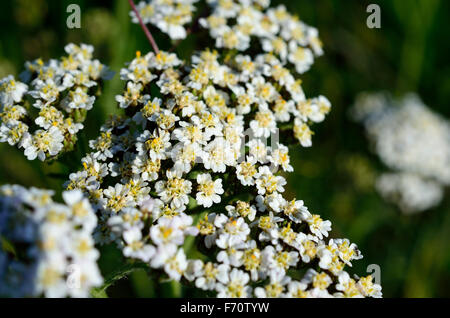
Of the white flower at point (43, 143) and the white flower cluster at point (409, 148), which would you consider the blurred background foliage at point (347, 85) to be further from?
the white flower at point (43, 143)

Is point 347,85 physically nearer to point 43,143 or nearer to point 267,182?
point 267,182

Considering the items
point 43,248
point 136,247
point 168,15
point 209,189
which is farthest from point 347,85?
point 43,248

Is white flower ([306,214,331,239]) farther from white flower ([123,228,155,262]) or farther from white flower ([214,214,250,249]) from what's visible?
white flower ([123,228,155,262])

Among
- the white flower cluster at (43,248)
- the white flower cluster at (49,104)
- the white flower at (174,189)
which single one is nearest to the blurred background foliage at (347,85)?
the white flower cluster at (49,104)

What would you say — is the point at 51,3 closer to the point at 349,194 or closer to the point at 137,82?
the point at 137,82

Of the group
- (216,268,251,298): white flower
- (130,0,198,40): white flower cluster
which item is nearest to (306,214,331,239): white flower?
(216,268,251,298): white flower
